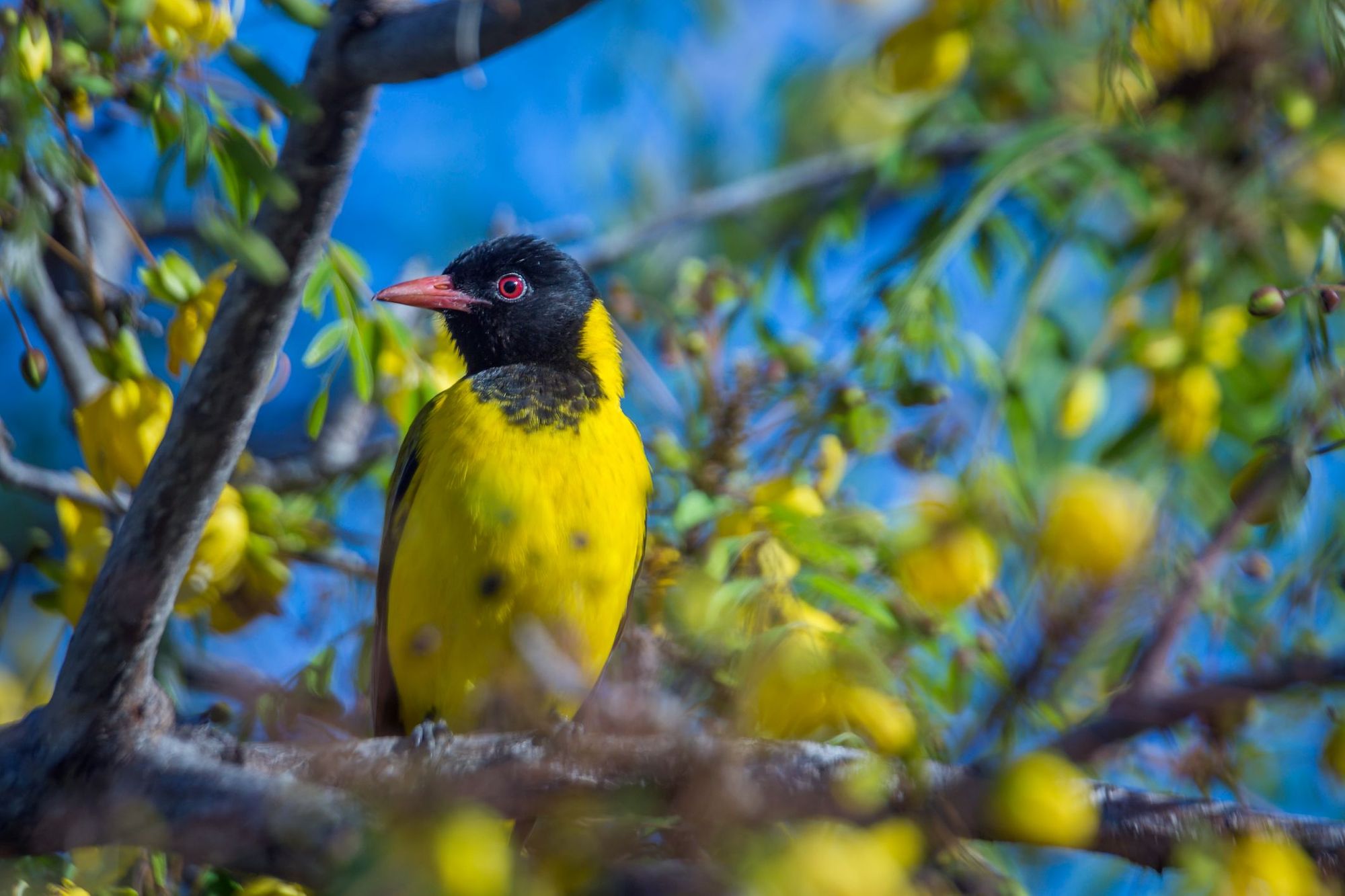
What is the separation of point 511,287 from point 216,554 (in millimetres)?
1441

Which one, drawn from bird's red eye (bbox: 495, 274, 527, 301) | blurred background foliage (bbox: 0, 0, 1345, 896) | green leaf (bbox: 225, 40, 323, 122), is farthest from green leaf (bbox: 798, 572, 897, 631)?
bird's red eye (bbox: 495, 274, 527, 301)

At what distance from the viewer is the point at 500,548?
2.76 metres

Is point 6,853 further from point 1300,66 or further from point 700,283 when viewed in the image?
point 1300,66

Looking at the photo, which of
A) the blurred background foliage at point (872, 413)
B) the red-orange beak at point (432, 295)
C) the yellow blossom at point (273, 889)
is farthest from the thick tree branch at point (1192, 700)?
the red-orange beak at point (432, 295)

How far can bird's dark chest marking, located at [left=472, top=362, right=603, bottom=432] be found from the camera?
3037 millimetres

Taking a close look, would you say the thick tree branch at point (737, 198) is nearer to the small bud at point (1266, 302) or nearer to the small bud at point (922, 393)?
the small bud at point (922, 393)

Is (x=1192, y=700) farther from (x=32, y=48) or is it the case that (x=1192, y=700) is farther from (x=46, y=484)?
(x=46, y=484)

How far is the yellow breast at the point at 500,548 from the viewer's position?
2.77 meters

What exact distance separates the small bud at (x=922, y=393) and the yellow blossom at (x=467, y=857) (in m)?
1.92

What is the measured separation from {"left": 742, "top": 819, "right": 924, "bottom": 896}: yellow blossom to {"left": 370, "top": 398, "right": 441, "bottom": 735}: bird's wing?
192 cm

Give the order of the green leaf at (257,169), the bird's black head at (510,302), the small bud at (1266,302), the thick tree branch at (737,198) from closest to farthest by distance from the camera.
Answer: the small bud at (1266,302) < the green leaf at (257,169) < the bird's black head at (510,302) < the thick tree branch at (737,198)

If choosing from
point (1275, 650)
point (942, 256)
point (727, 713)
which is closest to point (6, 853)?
point (727, 713)

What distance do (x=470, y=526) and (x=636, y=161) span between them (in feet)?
11.1

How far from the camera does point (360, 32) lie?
6.45ft
